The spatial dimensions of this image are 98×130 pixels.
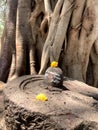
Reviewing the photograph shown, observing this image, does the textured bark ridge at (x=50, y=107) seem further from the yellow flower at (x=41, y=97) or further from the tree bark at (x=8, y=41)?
the tree bark at (x=8, y=41)

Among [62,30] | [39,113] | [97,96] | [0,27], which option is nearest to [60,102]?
[39,113]

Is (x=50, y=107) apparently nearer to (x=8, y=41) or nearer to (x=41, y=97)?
(x=41, y=97)

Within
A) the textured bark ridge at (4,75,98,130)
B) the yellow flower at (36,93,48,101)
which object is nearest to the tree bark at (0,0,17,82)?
the textured bark ridge at (4,75,98,130)

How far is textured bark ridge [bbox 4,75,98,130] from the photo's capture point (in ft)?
5.71

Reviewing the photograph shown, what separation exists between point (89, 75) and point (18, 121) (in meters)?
2.12

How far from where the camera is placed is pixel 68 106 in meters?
1.97

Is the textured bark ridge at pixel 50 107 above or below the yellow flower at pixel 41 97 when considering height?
below

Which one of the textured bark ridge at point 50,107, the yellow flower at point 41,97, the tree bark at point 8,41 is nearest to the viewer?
the textured bark ridge at point 50,107

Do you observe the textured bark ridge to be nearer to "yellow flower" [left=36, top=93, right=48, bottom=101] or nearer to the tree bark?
"yellow flower" [left=36, top=93, right=48, bottom=101]

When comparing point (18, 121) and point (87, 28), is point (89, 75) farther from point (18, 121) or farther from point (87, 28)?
point (18, 121)

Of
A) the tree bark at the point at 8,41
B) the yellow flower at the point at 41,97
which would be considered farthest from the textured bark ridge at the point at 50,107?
the tree bark at the point at 8,41

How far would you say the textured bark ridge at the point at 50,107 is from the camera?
174cm

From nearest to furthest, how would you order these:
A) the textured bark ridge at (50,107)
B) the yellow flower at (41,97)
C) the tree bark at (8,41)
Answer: the textured bark ridge at (50,107) → the yellow flower at (41,97) → the tree bark at (8,41)

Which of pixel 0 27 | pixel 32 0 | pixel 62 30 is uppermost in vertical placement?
pixel 32 0
